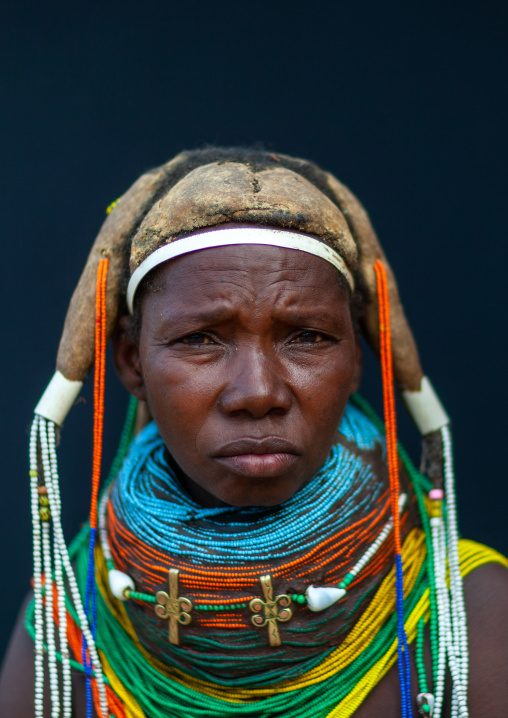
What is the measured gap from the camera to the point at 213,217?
5.16 feet

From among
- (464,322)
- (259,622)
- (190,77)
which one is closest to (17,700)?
(259,622)

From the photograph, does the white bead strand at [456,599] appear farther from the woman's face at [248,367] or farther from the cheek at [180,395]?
the cheek at [180,395]

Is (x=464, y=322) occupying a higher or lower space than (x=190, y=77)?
lower

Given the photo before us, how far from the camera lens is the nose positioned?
146cm

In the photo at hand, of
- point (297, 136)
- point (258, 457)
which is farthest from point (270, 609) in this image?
point (297, 136)

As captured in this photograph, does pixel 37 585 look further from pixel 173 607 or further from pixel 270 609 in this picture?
pixel 270 609

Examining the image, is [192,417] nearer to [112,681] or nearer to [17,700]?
[112,681]

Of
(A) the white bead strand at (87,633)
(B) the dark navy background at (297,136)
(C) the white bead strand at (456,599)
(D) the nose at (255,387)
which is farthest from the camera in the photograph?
(B) the dark navy background at (297,136)

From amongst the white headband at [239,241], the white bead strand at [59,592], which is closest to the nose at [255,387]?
the white headband at [239,241]

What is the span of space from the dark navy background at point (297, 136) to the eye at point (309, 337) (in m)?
1.06

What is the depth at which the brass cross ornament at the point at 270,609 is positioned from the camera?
5.10 ft

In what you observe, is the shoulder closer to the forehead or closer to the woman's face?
the woman's face

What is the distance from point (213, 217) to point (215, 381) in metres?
0.36

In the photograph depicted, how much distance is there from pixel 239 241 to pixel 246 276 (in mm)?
82
